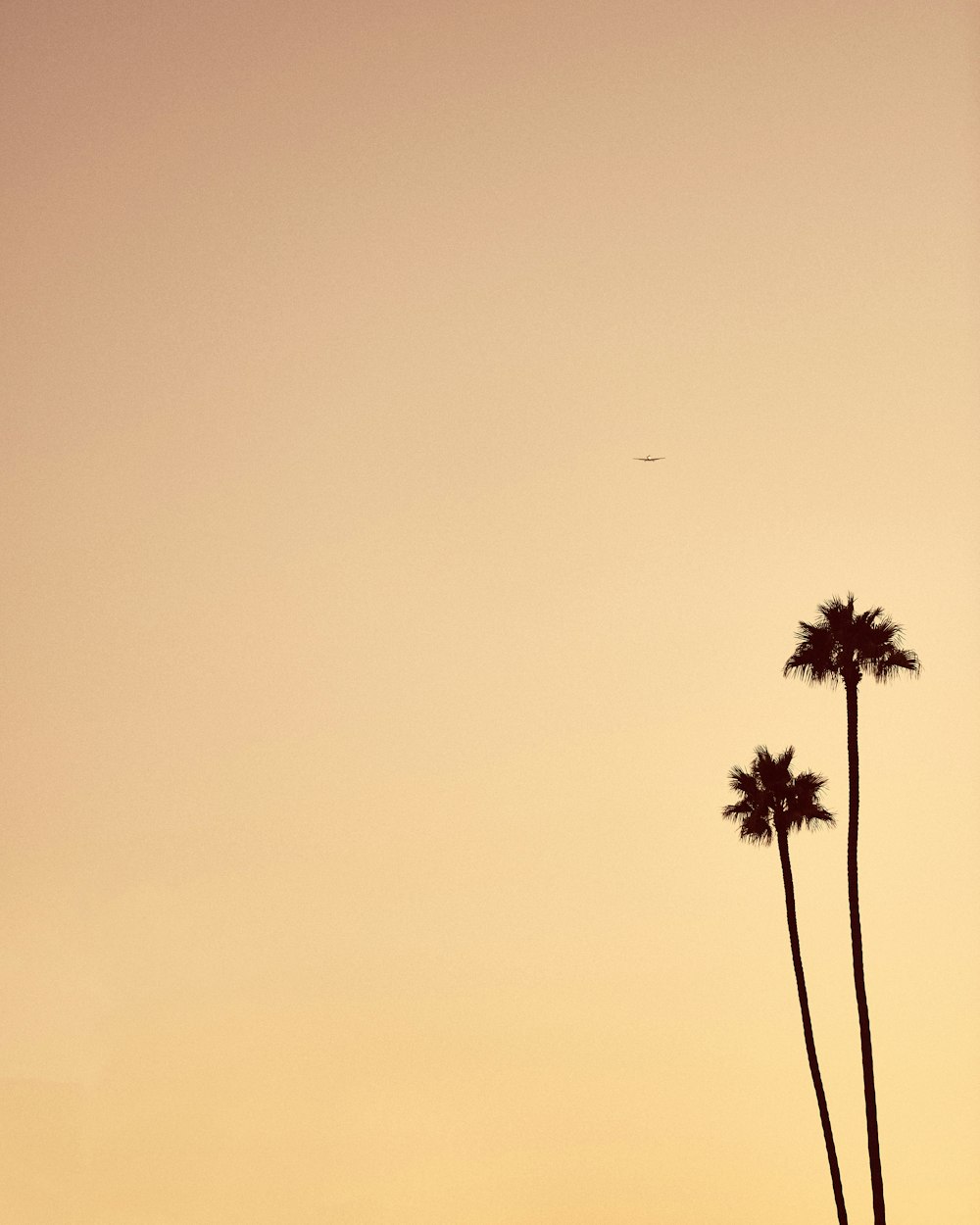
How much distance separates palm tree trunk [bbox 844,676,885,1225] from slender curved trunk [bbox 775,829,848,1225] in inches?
135

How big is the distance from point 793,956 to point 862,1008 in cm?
562

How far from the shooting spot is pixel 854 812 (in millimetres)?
44250

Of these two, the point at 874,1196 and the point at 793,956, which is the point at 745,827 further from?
the point at 874,1196

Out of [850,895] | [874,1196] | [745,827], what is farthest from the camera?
[745,827]

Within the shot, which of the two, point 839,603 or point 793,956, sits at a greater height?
point 839,603

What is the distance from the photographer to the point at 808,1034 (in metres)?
46.8

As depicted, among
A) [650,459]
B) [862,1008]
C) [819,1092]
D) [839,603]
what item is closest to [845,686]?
[839,603]

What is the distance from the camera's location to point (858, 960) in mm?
42688

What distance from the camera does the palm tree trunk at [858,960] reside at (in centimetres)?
4069

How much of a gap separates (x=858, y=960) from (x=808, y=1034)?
5.24 meters

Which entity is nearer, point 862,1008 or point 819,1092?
point 862,1008

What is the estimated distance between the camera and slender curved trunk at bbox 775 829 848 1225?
44.2 m

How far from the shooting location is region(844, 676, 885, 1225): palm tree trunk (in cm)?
4069

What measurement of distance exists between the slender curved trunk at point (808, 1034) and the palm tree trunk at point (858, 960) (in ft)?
11.2
